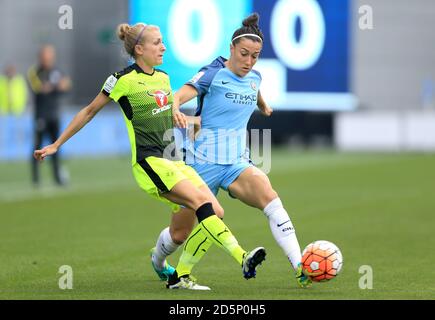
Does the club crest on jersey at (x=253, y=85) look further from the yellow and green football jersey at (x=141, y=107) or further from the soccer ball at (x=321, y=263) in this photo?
the soccer ball at (x=321, y=263)

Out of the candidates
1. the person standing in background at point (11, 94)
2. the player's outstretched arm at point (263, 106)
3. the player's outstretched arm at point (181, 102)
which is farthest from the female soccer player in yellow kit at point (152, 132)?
the person standing in background at point (11, 94)

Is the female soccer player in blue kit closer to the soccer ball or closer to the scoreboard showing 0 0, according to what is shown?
the soccer ball

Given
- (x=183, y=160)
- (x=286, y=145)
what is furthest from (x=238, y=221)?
(x=286, y=145)

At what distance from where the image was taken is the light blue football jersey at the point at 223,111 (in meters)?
9.25

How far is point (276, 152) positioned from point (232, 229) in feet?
65.6

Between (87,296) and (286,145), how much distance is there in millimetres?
29531

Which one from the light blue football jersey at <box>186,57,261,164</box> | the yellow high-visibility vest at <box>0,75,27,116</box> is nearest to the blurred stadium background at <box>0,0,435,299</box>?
the yellow high-visibility vest at <box>0,75,27,116</box>

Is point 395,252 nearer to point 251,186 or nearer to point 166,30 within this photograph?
point 251,186

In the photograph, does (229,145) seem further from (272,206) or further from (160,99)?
(160,99)

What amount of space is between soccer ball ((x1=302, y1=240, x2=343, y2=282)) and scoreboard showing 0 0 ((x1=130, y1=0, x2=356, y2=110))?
15.6 m

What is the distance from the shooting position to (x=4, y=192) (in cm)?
1894

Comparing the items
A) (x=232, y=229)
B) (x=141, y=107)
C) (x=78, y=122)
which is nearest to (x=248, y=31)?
(x=141, y=107)

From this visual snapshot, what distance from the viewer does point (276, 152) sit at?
3372 cm

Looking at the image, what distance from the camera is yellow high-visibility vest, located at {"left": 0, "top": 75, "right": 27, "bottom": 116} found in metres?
29.5
